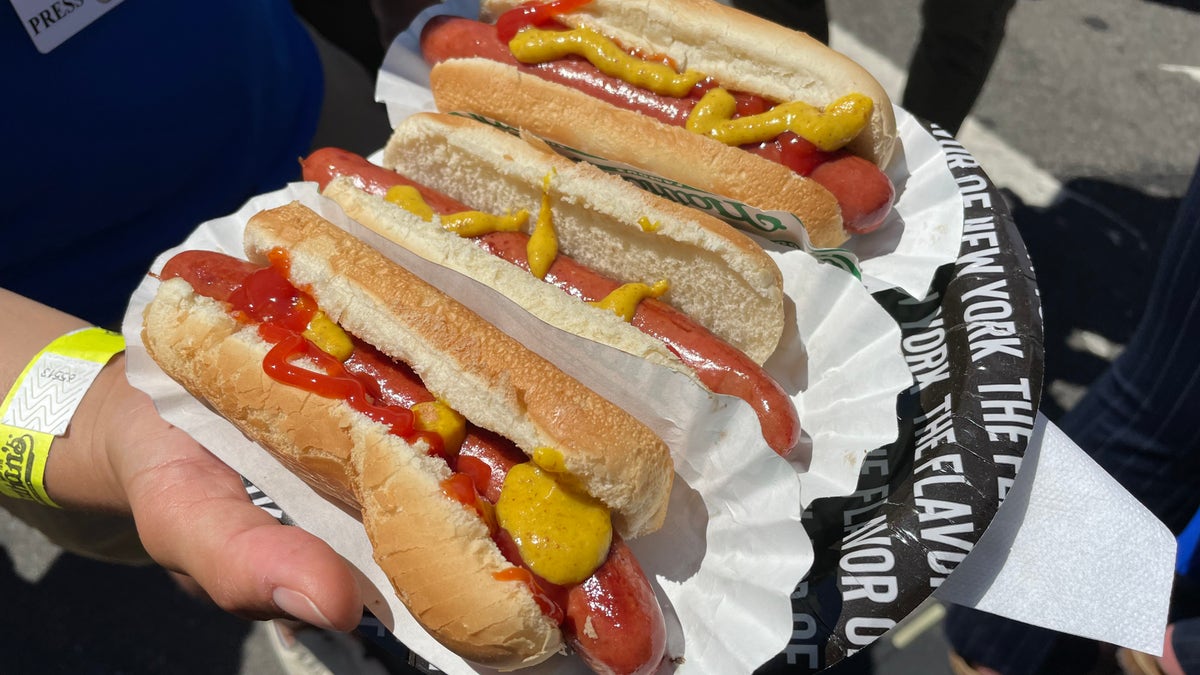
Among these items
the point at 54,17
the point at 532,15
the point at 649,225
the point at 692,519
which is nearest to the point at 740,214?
the point at 649,225

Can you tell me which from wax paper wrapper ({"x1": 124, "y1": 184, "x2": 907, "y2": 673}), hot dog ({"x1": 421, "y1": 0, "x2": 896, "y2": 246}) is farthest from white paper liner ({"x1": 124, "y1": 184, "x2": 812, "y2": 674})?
hot dog ({"x1": 421, "y1": 0, "x2": 896, "y2": 246})

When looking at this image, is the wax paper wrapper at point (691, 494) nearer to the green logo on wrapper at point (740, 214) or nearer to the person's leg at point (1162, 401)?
the green logo on wrapper at point (740, 214)

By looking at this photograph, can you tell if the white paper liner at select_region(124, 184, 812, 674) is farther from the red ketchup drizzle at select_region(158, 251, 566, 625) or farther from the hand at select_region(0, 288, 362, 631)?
the red ketchup drizzle at select_region(158, 251, 566, 625)

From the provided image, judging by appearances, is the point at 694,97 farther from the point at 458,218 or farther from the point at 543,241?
the point at 458,218

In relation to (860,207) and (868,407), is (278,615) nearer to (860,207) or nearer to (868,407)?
(868,407)

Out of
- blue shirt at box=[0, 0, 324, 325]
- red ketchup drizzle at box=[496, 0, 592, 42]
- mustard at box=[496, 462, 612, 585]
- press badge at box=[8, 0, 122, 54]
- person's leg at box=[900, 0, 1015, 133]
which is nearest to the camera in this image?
mustard at box=[496, 462, 612, 585]

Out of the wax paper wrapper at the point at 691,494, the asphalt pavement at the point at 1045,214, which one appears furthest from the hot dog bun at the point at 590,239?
the asphalt pavement at the point at 1045,214
